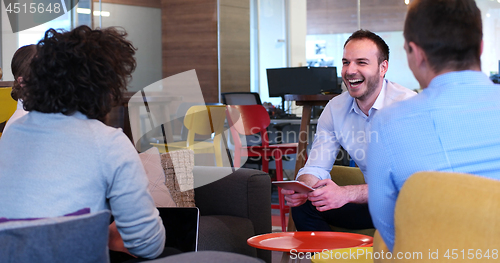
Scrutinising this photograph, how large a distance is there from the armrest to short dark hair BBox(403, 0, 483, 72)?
4.86 ft

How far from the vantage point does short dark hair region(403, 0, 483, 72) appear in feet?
3.24

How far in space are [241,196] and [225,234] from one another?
0.29m

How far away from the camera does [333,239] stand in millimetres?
1722

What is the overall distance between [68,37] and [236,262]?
0.74m

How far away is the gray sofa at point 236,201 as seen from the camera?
2.26m

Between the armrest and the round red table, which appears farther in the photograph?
the armrest

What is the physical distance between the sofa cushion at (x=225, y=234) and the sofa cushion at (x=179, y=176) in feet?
0.45

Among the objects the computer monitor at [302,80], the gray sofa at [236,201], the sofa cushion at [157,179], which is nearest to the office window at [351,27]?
the computer monitor at [302,80]

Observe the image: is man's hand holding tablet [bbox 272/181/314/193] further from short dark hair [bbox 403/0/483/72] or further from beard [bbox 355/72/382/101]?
short dark hair [bbox 403/0/483/72]

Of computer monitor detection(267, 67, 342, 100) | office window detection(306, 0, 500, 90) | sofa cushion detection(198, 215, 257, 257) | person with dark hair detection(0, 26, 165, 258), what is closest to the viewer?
person with dark hair detection(0, 26, 165, 258)

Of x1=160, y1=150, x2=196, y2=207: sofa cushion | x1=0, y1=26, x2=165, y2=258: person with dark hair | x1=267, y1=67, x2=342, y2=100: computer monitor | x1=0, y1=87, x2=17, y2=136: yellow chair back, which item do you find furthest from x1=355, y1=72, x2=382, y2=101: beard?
x1=267, y1=67, x2=342, y2=100: computer monitor

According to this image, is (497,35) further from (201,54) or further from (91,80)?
(91,80)

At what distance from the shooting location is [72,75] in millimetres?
1170

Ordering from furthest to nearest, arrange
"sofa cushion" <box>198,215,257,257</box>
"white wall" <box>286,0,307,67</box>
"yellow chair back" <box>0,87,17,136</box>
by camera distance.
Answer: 1. "white wall" <box>286,0,307,67</box>
2. "yellow chair back" <box>0,87,17,136</box>
3. "sofa cushion" <box>198,215,257,257</box>
